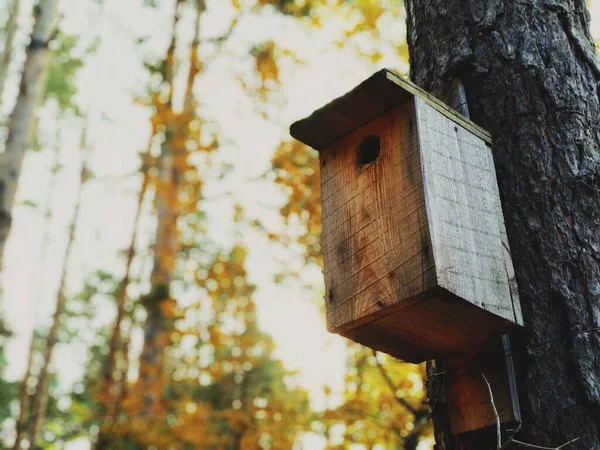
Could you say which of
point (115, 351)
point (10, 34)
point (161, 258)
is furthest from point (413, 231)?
point (10, 34)

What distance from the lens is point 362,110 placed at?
6.59 ft

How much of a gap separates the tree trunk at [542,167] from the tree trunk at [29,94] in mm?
4255

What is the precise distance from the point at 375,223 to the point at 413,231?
0.54ft

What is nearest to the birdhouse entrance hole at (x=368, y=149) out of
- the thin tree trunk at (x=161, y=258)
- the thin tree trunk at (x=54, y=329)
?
the thin tree trunk at (x=161, y=258)

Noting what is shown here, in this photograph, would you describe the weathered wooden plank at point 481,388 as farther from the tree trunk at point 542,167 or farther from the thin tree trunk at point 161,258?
the thin tree trunk at point 161,258

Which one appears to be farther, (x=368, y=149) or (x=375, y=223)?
(x=368, y=149)

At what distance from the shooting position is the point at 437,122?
6.12 ft

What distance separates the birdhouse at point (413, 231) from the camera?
1619 mm

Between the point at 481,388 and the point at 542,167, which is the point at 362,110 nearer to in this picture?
the point at 542,167

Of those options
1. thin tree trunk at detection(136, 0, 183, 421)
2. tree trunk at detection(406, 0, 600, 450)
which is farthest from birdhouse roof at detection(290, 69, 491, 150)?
thin tree trunk at detection(136, 0, 183, 421)

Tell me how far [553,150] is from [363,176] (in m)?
0.52

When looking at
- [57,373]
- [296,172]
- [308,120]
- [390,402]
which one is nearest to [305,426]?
[390,402]

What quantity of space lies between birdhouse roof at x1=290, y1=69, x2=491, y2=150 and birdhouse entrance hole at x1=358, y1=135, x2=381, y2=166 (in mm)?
56

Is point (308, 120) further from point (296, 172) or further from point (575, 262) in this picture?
point (296, 172)
